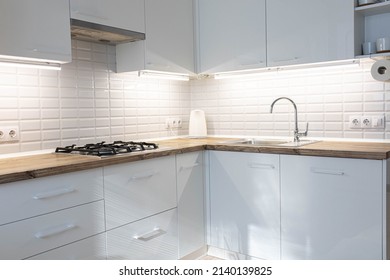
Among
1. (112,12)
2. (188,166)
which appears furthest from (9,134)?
(188,166)

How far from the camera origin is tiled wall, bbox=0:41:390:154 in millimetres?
2197

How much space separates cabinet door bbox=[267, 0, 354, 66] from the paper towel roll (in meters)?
0.17

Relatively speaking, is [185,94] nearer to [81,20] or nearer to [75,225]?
[81,20]

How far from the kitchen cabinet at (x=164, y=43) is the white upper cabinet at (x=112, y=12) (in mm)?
79

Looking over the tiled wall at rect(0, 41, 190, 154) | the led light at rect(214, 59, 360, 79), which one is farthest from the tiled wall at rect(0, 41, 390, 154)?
the led light at rect(214, 59, 360, 79)

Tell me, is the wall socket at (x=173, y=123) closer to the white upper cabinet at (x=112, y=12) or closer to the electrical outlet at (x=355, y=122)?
the white upper cabinet at (x=112, y=12)

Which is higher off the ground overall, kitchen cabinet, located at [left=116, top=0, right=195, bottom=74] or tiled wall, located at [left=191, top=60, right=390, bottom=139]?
kitchen cabinet, located at [left=116, top=0, right=195, bottom=74]

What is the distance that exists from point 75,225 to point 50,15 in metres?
1.05

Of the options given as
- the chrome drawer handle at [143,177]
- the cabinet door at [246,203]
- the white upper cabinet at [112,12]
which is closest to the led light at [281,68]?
the cabinet door at [246,203]

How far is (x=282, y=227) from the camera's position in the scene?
91.5 inches

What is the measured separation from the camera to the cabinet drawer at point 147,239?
203 centimetres

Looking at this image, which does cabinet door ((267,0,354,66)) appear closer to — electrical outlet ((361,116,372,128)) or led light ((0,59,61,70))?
electrical outlet ((361,116,372,128))
